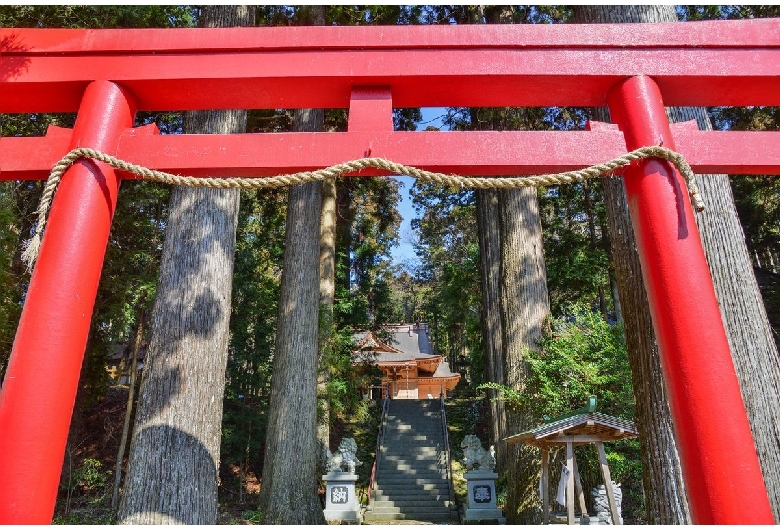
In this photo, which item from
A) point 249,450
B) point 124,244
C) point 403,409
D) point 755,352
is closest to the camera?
point 755,352

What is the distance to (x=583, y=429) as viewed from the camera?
17.5 feet

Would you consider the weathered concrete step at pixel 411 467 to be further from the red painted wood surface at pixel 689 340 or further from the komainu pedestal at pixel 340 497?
the red painted wood surface at pixel 689 340

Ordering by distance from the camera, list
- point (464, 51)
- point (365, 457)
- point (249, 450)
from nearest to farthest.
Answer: point (464, 51), point (249, 450), point (365, 457)

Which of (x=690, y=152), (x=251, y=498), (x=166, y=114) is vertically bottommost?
(x=251, y=498)

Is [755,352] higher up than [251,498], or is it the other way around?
[755,352]

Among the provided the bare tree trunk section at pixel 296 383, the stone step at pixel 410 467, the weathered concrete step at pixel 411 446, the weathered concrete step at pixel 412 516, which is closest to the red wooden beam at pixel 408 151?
the bare tree trunk section at pixel 296 383

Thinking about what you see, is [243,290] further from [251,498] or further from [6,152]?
[6,152]

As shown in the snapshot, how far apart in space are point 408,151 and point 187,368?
2612 millimetres

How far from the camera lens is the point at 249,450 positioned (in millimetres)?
12562

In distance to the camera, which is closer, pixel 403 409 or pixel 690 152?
pixel 690 152

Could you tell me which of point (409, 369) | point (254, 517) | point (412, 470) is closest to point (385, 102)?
point (254, 517)

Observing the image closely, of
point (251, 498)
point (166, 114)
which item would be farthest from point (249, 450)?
point (166, 114)

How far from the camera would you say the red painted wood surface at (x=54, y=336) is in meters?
1.62

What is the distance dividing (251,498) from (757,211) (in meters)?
13.8
